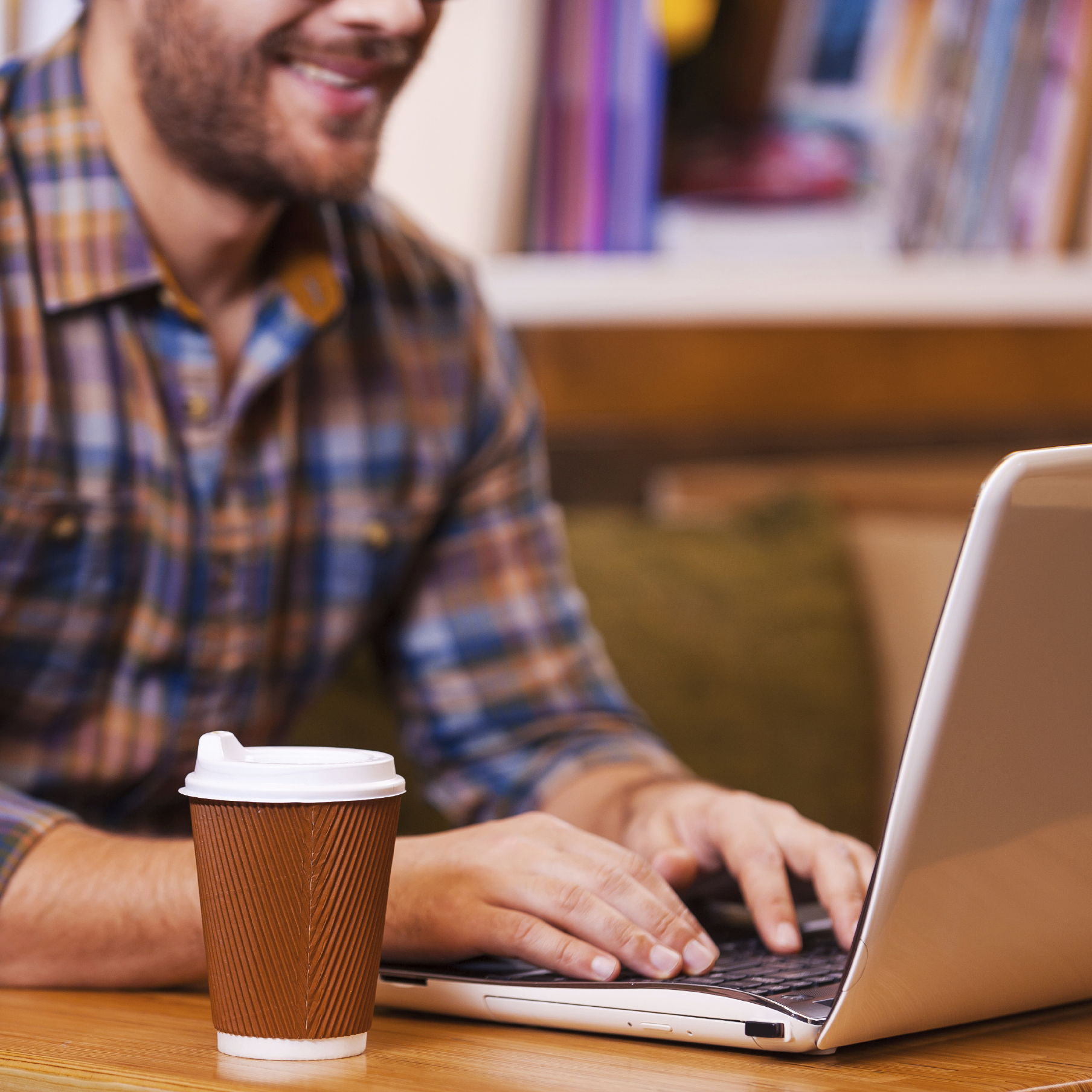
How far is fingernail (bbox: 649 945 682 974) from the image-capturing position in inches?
24.0

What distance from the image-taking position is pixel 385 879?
1.80 feet

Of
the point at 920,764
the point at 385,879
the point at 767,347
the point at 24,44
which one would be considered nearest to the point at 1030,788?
the point at 920,764

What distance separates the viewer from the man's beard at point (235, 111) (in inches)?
38.8

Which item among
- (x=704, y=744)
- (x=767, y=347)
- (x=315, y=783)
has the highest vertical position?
(x=315, y=783)

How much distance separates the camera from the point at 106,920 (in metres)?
0.67

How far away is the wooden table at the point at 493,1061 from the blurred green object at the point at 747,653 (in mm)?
864

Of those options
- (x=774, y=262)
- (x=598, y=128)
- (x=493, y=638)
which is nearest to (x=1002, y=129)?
(x=774, y=262)

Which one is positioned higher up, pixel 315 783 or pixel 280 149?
pixel 280 149

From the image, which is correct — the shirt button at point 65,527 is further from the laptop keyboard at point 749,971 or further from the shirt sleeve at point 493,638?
the laptop keyboard at point 749,971

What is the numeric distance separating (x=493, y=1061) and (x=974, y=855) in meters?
0.19

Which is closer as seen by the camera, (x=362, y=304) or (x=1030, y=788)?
(x=1030, y=788)

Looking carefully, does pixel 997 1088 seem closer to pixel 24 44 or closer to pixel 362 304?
pixel 362 304

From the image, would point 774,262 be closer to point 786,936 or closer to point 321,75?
point 321,75

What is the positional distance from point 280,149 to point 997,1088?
2.49ft
